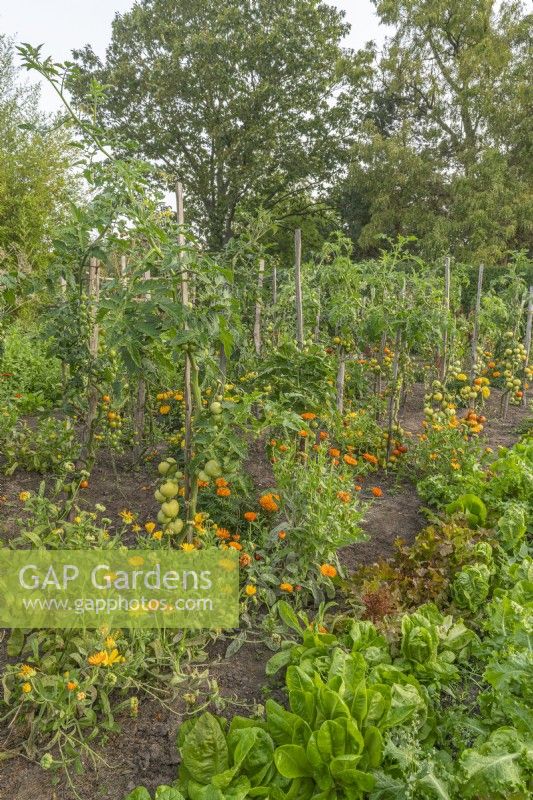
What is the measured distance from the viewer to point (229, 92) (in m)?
14.7

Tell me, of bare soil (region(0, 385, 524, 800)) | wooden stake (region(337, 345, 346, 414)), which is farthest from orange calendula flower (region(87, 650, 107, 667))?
wooden stake (region(337, 345, 346, 414))

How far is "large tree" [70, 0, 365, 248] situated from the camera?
1431cm

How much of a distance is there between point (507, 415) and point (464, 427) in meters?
2.42

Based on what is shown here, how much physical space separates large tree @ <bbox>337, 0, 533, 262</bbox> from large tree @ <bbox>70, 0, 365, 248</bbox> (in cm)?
138

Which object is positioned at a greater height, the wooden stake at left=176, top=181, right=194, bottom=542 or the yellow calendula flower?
the wooden stake at left=176, top=181, right=194, bottom=542

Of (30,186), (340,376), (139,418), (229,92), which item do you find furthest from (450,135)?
(139,418)

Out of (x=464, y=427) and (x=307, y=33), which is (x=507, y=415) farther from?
(x=307, y=33)

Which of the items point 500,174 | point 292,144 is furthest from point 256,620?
point 292,144

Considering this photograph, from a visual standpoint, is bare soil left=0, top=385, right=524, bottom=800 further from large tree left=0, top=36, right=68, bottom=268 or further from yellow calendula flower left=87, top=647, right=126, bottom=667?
large tree left=0, top=36, right=68, bottom=268

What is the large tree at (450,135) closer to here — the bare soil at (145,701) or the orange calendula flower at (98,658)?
the bare soil at (145,701)

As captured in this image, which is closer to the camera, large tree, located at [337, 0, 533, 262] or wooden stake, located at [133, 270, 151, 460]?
wooden stake, located at [133, 270, 151, 460]

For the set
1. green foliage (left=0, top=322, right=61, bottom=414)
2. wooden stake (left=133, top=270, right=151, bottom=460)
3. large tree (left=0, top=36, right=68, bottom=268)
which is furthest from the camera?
large tree (left=0, top=36, right=68, bottom=268)

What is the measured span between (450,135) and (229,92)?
19.7 feet

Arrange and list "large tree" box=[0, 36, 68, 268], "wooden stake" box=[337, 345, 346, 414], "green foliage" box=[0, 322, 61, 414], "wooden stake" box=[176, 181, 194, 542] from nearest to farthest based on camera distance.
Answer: "wooden stake" box=[176, 181, 194, 542] → "wooden stake" box=[337, 345, 346, 414] → "green foliage" box=[0, 322, 61, 414] → "large tree" box=[0, 36, 68, 268]
